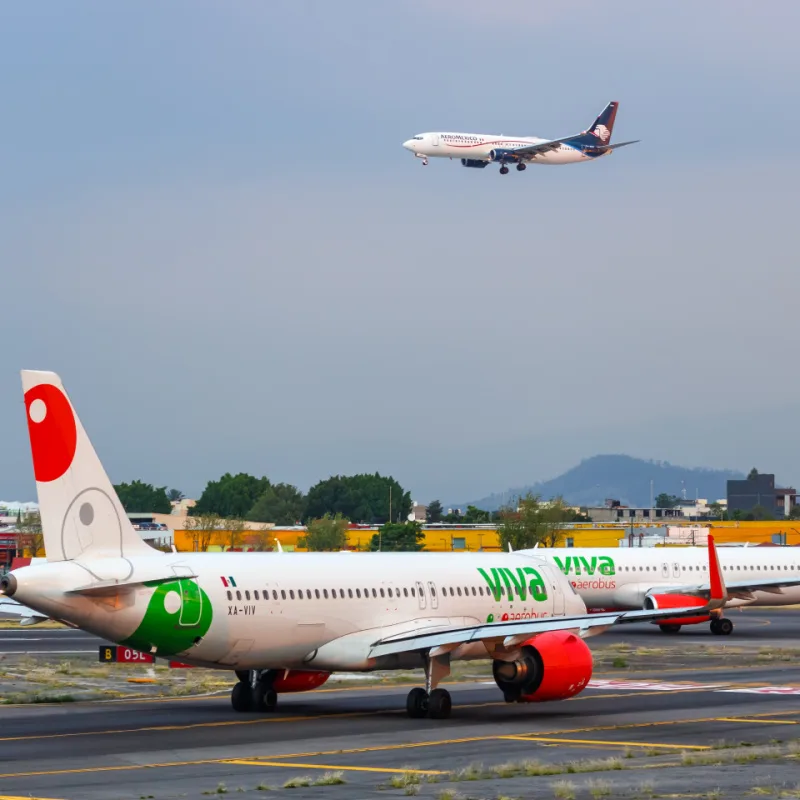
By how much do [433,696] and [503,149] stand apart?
72.2 m

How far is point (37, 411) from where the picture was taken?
28.0 metres

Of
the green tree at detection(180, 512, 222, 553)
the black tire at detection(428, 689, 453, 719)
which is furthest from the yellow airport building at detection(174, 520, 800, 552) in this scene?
the black tire at detection(428, 689, 453, 719)

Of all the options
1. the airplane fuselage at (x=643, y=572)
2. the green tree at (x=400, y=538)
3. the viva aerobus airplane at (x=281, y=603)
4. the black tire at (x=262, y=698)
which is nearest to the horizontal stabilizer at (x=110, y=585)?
the viva aerobus airplane at (x=281, y=603)

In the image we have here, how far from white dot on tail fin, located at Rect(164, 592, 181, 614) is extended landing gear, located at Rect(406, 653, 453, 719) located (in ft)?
18.1

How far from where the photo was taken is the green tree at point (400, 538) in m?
136

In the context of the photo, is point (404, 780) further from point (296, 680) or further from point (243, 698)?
point (243, 698)

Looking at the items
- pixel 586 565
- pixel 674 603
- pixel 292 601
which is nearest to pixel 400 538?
pixel 586 565

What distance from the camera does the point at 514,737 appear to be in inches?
1116

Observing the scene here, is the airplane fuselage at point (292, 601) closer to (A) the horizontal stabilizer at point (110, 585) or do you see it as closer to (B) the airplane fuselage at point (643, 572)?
(A) the horizontal stabilizer at point (110, 585)

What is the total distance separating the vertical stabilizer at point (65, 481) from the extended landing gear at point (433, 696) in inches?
272

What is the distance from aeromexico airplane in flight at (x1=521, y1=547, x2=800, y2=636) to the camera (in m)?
62.8

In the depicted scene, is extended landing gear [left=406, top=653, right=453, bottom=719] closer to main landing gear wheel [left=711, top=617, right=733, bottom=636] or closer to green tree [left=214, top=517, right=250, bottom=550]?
main landing gear wheel [left=711, top=617, right=733, bottom=636]

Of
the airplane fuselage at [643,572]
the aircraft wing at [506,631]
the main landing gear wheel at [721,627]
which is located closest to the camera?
the aircraft wing at [506,631]

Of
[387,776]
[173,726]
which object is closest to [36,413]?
[173,726]
